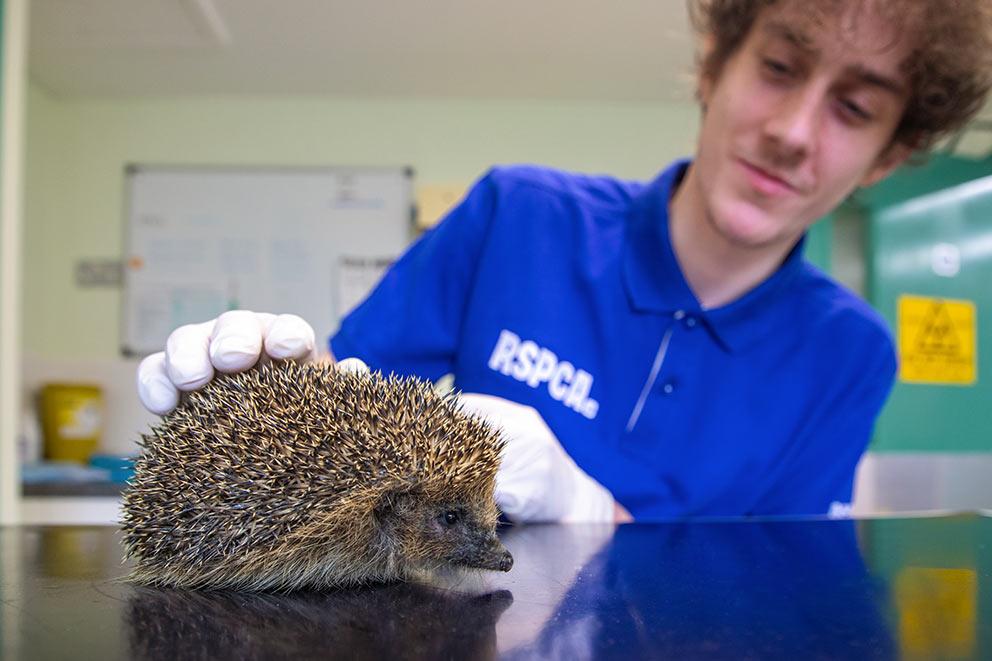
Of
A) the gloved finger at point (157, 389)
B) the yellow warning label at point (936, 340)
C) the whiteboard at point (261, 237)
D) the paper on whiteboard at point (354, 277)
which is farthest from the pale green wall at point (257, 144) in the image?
the gloved finger at point (157, 389)

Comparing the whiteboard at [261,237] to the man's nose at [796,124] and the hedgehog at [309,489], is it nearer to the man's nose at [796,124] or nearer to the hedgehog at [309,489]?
the man's nose at [796,124]

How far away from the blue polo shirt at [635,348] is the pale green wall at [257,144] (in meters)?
2.80

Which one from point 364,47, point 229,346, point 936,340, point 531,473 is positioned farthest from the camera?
point 936,340

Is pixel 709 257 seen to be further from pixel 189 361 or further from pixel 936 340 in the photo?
pixel 936 340

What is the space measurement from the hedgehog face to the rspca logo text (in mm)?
680

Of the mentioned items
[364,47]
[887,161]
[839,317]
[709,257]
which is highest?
[364,47]

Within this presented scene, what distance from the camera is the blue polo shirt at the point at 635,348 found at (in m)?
1.49

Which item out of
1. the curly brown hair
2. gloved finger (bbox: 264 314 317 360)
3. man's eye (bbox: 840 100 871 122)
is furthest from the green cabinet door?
gloved finger (bbox: 264 314 317 360)

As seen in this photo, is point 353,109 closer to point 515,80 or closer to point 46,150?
point 515,80

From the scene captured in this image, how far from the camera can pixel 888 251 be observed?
12.6 ft

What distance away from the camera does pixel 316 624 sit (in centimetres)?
59

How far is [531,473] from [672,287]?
1.72 ft

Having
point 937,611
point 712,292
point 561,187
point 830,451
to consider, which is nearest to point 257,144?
point 561,187

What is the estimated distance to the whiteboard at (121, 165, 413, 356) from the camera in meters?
4.27
